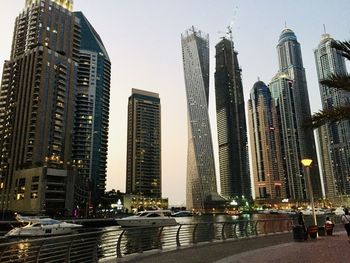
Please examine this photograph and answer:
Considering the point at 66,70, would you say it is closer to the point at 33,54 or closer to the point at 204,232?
the point at 33,54

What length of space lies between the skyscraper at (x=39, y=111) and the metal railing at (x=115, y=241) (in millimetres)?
105922

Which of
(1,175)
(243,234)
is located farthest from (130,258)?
(1,175)

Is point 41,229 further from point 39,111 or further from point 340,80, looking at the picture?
point 39,111

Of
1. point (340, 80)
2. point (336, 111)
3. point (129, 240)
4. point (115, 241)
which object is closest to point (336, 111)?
point (336, 111)

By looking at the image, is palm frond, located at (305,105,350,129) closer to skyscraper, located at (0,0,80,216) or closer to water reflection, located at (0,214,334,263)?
water reflection, located at (0,214,334,263)

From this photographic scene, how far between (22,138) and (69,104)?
27424 mm

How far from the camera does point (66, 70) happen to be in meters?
162

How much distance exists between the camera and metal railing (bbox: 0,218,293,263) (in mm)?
10766

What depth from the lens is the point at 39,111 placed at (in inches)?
5738

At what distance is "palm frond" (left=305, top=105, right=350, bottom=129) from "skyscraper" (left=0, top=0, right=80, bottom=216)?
11788cm

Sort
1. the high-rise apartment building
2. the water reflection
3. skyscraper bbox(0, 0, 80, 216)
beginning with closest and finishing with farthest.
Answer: the water reflection → the high-rise apartment building → skyscraper bbox(0, 0, 80, 216)

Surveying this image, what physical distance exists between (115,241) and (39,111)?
144 m

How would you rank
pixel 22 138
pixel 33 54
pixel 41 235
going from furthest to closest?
pixel 33 54 < pixel 22 138 < pixel 41 235

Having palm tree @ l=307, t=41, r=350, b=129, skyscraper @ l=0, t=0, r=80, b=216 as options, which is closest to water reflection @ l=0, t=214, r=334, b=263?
palm tree @ l=307, t=41, r=350, b=129
